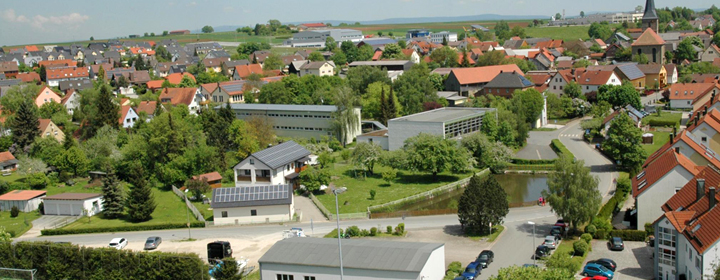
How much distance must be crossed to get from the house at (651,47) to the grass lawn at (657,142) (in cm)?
3388

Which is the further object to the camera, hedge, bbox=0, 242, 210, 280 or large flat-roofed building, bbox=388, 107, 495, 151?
large flat-roofed building, bbox=388, 107, 495, 151

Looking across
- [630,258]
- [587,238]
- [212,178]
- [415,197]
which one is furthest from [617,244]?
[212,178]

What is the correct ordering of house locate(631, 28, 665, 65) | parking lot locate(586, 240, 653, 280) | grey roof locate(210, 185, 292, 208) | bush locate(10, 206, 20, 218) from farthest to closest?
house locate(631, 28, 665, 65), bush locate(10, 206, 20, 218), grey roof locate(210, 185, 292, 208), parking lot locate(586, 240, 653, 280)

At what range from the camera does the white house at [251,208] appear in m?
32.4

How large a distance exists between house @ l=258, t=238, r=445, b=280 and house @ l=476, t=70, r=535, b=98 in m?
Result: 40.8

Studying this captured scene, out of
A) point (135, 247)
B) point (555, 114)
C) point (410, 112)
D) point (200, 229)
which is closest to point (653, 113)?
point (555, 114)

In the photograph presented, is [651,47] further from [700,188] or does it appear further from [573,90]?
[700,188]

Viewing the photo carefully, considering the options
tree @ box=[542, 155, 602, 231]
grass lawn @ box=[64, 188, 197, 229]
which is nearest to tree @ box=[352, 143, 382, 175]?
grass lawn @ box=[64, 188, 197, 229]

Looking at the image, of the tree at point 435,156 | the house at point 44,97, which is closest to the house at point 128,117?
the house at point 44,97

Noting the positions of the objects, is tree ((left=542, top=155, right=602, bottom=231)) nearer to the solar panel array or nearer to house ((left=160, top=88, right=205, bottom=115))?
the solar panel array

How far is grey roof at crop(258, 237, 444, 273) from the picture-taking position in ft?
69.1

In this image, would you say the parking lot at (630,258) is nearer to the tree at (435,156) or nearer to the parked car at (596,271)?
the parked car at (596,271)

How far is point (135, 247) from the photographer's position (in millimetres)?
29312

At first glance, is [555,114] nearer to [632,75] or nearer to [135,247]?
[632,75]
